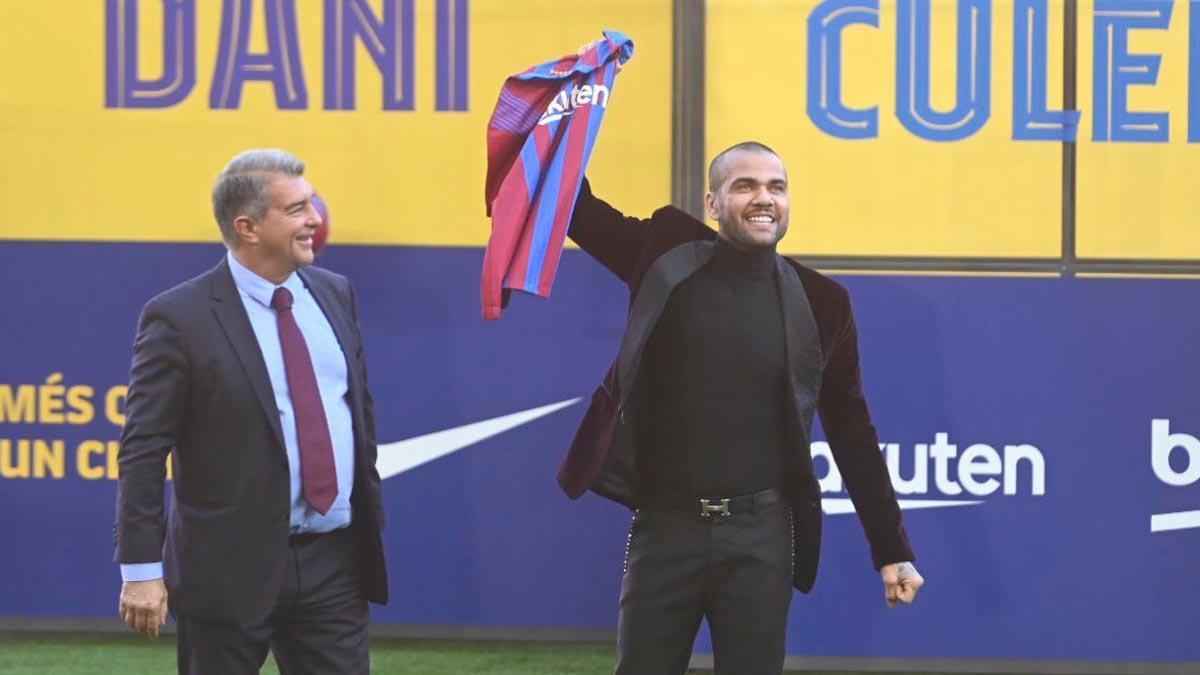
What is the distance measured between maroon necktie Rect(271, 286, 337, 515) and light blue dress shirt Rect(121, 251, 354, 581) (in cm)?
2

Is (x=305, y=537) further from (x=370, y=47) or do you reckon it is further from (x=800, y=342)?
(x=370, y=47)

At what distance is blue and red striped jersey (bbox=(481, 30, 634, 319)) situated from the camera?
405cm

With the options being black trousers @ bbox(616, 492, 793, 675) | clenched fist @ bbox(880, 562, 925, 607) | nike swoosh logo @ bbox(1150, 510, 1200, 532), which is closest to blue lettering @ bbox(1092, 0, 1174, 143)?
nike swoosh logo @ bbox(1150, 510, 1200, 532)

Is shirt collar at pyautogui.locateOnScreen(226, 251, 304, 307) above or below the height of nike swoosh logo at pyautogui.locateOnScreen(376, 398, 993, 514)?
above

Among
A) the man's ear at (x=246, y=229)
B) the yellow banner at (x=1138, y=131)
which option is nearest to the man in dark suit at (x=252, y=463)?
the man's ear at (x=246, y=229)

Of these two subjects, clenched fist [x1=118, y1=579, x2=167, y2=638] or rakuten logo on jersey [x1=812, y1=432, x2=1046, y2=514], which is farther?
rakuten logo on jersey [x1=812, y1=432, x2=1046, y2=514]

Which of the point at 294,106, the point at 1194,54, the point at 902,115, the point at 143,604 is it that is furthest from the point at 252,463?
the point at 1194,54

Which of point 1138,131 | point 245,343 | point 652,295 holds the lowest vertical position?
point 245,343

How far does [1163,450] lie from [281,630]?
11.1 ft

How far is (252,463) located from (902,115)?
10.0 feet

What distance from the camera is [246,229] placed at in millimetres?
3689

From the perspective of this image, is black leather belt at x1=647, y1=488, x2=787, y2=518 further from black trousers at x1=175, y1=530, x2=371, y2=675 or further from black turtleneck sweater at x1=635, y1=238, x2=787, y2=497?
black trousers at x1=175, y1=530, x2=371, y2=675

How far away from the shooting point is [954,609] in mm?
5898

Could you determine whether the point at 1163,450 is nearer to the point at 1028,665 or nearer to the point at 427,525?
the point at 1028,665
